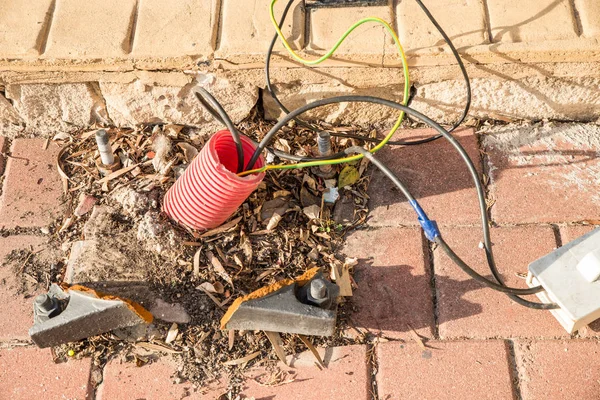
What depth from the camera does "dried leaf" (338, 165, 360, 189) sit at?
1998 millimetres

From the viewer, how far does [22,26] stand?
78.4 inches

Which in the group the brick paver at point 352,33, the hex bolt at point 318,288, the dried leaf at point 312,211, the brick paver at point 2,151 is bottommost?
the hex bolt at point 318,288

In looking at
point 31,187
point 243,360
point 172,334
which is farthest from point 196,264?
point 31,187

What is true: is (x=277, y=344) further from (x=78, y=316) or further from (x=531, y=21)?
(x=531, y=21)

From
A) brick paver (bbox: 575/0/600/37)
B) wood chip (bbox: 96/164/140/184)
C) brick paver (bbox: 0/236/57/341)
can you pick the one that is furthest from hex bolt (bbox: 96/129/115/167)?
brick paver (bbox: 575/0/600/37)

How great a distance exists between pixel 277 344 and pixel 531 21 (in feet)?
3.87

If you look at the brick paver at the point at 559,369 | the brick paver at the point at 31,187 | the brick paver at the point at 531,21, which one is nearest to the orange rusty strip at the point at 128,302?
the brick paver at the point at 31,187

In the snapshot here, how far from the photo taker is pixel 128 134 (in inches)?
83.8

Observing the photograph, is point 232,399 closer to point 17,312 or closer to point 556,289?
point 17,312

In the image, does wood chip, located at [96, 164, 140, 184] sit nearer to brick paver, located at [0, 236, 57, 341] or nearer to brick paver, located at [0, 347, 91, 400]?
brick paver, located at [0, 236, 57, 341]

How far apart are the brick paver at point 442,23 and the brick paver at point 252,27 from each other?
308 millimetres

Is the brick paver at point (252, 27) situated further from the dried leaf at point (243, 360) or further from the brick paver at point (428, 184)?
the dried leaf at point (243, 360)

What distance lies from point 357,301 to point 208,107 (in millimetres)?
692

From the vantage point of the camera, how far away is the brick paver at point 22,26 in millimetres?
1944
